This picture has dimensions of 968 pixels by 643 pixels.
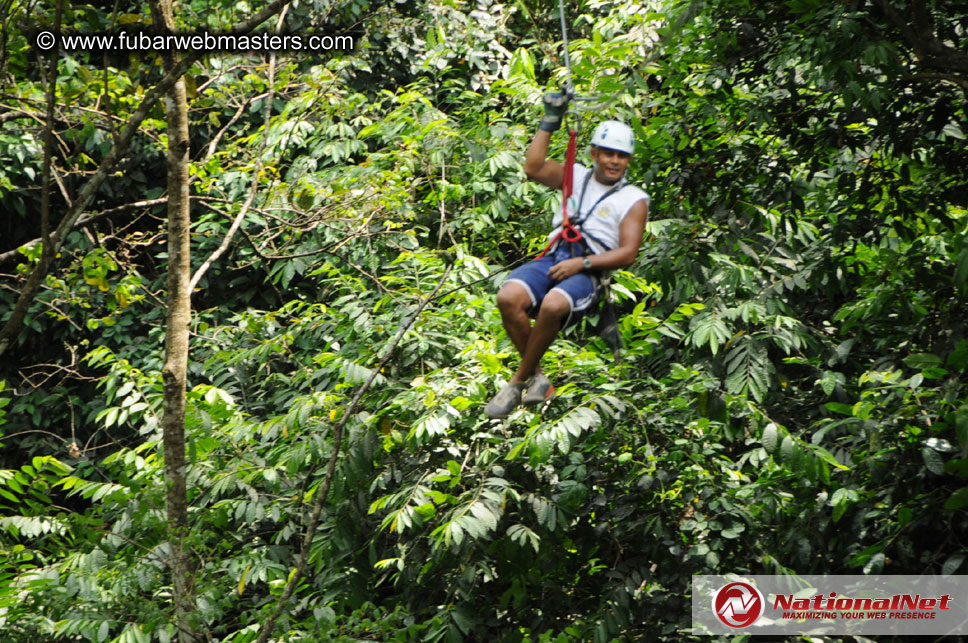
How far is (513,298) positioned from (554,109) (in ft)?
2.38

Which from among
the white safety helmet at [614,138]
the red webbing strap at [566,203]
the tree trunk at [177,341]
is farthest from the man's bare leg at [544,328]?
the tree trunk at [177,341]

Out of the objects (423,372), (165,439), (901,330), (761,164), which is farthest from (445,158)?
(901,330)

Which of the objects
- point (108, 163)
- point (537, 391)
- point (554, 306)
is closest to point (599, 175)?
point (554, 306)

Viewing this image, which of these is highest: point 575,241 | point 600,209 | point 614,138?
point 614,138

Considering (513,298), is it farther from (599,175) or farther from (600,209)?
(599,175)

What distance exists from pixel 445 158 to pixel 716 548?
3.17 meters

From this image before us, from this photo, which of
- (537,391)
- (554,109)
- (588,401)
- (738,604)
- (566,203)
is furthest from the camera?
(738,604)

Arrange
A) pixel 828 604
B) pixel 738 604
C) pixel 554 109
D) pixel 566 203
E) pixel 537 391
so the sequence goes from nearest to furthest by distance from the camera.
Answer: pixel 554 109 < pixel 566 203 < pixel 537 391 < pixel 738 604 < pixel 828 604

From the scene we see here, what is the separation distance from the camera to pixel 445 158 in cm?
661

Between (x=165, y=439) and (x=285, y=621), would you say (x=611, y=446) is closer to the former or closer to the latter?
(x=285, y=621)

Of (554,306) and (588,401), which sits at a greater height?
(554,306)

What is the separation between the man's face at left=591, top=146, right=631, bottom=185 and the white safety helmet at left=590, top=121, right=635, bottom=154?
0.7 inches

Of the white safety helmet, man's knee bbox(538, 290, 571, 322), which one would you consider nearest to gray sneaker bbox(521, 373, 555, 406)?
man's knee bbox(538, 290, 571, 322)

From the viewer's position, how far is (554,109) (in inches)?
144
